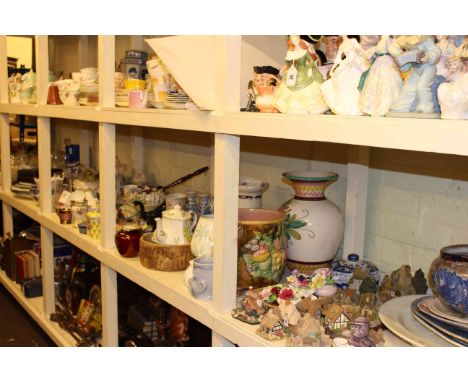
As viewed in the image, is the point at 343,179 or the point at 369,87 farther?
the point at 343,179

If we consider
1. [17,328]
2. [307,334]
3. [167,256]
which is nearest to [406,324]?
[307,334]

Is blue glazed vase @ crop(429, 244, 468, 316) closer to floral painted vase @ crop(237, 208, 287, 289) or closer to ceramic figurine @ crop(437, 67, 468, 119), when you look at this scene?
ceramic figurine @ crop(437, 67, 468, 119)

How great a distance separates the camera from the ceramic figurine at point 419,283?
116 cm

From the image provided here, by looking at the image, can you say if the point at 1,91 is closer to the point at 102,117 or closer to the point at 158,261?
the point at 102,117

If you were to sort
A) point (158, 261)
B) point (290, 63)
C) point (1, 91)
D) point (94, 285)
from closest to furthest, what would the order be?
point (290, 63), point (158, 261), point (94, 285), point (1, 91)

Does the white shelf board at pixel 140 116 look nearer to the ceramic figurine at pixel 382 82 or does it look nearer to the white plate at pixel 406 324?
the ceramic figurine at pixel 382 82

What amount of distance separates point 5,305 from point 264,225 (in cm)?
202

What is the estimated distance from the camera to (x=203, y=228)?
52.3 inches

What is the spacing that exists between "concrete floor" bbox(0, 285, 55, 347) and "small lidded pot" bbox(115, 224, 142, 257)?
99cm

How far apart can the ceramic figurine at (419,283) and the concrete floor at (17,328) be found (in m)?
1.70

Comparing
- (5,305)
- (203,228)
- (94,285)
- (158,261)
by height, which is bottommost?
(5,305)

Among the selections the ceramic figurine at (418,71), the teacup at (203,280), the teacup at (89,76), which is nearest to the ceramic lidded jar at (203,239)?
the teacup at (203,280)

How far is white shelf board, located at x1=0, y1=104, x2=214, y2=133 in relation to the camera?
1156mm

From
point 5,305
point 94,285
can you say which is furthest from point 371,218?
point 5,305
